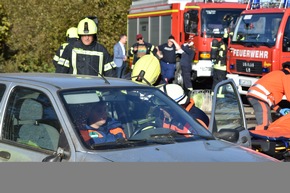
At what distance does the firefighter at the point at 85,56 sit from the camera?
821 centimetres

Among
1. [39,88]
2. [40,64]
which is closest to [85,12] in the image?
[40,64]

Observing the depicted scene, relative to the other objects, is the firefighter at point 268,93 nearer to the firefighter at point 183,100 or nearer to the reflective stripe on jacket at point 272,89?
the reflective stripe on jacket at point 272,89

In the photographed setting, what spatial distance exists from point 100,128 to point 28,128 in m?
0.59

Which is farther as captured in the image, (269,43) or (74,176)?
(269,43)

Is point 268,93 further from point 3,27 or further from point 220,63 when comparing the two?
point 3,27

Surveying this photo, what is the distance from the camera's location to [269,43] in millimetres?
14977

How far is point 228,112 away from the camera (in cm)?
636

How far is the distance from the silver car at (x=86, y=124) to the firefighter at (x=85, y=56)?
2.57m

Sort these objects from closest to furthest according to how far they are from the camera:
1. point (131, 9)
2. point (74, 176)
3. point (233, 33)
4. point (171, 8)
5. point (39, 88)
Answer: point (74, 176) < point (39, 88) < point (233, 33) < point (171, 8) < point (131, 9)

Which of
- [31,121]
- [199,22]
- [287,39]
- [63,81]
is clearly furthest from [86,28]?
[199,22]

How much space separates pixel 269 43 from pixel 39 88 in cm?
1059

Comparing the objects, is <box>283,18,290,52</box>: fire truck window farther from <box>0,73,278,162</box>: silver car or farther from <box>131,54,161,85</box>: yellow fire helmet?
<box>0,73,278,162</box>: silver car

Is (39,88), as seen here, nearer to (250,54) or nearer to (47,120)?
(47,120)

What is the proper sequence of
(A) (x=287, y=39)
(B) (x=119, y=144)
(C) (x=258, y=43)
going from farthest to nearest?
(C) (x=258, y=43) < (A) (x=287, y=39) < (B) (x=119, y=144)
